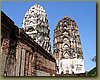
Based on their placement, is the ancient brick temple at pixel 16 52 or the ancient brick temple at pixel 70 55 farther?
the ancient brick temple at pixel 70 55

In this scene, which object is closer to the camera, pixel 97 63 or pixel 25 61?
pixel 97 63

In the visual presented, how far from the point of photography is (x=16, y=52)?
4.62 meters

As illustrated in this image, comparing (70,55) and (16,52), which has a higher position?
(70,55)

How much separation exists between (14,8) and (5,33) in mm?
478

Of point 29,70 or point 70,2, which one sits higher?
point 70,2

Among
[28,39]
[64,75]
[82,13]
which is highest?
[82,13]

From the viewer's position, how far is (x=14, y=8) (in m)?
4.54

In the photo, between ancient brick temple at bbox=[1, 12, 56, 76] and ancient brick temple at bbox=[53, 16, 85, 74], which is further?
ancient brick temple at bbox=[53, 16, 85, 74]

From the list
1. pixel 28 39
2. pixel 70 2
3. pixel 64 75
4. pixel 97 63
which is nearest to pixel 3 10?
pixel 28 39

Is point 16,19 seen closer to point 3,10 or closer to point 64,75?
point 3,10

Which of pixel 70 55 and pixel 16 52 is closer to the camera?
pixel 16 52

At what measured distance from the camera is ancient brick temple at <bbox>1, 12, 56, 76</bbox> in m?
4.35

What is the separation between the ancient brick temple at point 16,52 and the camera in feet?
14.3

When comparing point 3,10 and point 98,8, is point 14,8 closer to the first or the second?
point 3,10
